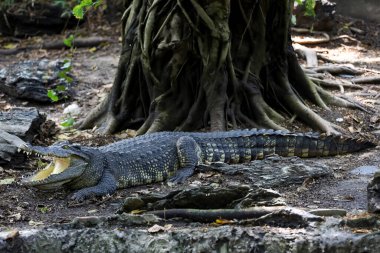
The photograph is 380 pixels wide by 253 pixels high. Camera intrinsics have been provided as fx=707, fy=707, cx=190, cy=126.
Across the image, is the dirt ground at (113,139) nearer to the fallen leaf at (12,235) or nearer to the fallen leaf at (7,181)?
the fallen leaf at (7,181)

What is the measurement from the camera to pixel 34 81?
32.8 ft

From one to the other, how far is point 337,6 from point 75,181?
28.5ft

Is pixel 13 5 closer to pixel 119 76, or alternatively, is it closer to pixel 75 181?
pixel 119 76

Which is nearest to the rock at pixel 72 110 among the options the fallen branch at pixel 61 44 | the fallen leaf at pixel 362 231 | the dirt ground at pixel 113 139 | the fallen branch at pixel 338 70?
the dirt ground at pixel 113 139

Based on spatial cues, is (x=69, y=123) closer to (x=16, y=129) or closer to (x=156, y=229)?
(x=16, y=129)

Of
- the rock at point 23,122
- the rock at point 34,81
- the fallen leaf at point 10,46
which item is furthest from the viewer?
the fallen leaf at point 10,46

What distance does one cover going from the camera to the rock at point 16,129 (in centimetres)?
671

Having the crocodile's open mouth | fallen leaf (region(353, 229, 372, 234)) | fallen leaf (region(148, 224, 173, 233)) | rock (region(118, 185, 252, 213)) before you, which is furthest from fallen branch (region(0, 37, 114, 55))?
fallen leaf (region(353, 229, 372, 234))

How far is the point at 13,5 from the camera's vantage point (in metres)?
14.1

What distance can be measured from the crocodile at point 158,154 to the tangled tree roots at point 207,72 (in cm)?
72

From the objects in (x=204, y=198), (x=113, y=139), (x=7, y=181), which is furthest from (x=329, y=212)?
(x=113, y=139)

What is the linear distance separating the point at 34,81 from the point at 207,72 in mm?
3463

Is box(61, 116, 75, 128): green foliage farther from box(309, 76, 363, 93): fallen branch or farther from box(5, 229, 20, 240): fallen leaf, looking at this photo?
box(5, 229, 20, 240): fallen leaf

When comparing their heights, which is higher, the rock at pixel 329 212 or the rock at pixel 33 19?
the rock at pixel 33 19
